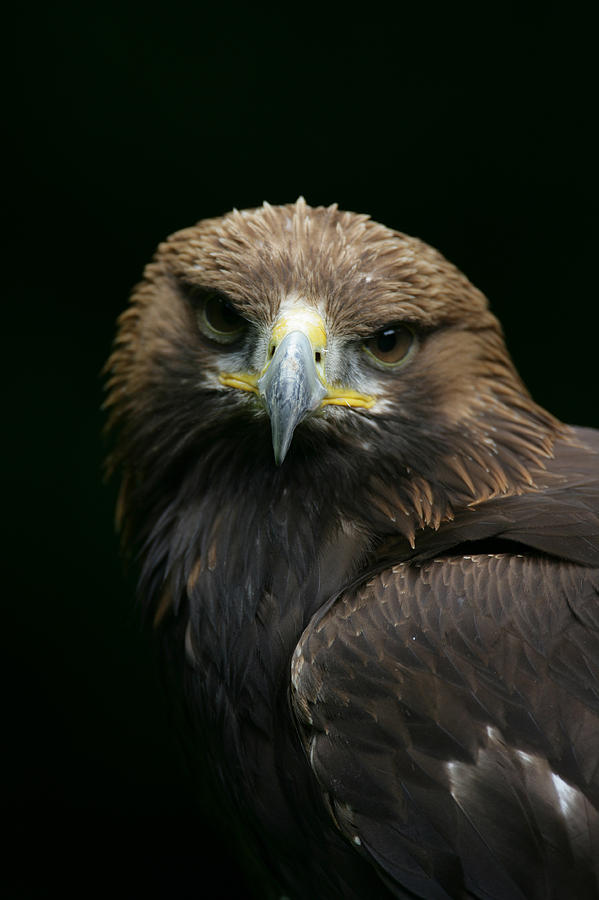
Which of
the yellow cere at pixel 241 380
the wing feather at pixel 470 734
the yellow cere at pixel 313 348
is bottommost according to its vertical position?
the wing feather at pixel 470 734

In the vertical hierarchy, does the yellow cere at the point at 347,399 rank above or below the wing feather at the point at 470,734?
above

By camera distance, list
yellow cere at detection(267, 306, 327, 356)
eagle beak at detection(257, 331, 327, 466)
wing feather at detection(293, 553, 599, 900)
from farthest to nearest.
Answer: yellow cere at detection(267, 306, 327, 356), eagle beak at detection(257, 331, 327, 466), wing feather at detection(293, 553, 599, 900)

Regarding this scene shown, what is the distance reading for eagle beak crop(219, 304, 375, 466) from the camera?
2061mm

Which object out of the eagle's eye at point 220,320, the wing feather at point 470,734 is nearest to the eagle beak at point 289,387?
the eagle's eye at point 220,320

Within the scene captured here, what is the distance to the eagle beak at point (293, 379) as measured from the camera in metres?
2.06

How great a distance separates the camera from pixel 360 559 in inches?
89.0

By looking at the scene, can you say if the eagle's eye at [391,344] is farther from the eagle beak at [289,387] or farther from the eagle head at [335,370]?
the eagle beak at [289,387]

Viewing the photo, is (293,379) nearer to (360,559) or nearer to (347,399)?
(347,399)

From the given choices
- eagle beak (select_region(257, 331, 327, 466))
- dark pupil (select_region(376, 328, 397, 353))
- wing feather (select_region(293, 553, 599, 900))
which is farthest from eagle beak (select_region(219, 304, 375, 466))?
wing feather (select_region(293, 553, 599, 900))

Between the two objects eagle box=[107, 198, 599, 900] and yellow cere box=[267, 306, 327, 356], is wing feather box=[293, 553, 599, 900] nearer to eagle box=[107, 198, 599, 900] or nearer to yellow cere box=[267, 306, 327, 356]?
eagle box=[107, 198, 599, 900]

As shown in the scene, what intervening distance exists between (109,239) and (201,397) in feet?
6.56

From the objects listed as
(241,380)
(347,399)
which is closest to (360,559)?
(347,399)

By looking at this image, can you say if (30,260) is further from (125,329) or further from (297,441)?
(297,441)

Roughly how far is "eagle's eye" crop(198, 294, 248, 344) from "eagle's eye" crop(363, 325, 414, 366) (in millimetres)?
258
